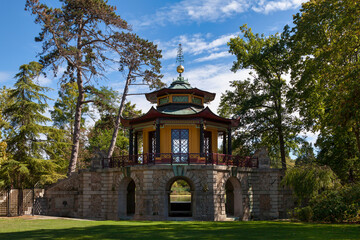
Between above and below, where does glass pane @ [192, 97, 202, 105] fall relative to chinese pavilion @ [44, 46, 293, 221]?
above

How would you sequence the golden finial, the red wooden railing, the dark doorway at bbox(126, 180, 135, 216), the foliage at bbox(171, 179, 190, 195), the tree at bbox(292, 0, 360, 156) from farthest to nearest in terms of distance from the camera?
the foliage at bbox(171, 179, 190, 195), the golden finial, the dark doorway at bbox(126, 180, 135, 216), the red wooden railing, the tree at bbox(292, 0, 360, 156)

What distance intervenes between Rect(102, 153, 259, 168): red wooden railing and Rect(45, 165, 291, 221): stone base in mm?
644

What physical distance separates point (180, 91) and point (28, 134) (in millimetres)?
11903

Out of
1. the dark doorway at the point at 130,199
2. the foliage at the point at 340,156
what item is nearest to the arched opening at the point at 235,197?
the dark doorway at the point at 130,199

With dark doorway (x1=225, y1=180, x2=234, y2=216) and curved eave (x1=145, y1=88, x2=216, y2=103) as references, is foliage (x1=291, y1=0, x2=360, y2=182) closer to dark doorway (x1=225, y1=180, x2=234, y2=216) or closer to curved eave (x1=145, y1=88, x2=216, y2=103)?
curved eave (x1=145, y1=88, x2=216, y2=103)

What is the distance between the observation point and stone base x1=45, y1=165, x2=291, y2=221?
21.5 metres

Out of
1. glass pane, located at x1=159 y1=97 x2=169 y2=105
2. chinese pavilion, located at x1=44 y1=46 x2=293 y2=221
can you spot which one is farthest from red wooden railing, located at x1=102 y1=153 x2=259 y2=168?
glass pane, located at x1=159 y1=97 x2=169 y2=105

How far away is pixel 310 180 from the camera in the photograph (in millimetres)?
21625

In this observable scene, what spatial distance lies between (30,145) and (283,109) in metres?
20.7

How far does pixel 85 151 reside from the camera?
43281 mm

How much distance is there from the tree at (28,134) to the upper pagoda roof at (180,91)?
8.39 meters

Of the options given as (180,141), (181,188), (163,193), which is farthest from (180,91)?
(181,188)

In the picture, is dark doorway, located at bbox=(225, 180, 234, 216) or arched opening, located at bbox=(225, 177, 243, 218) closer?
arched opening, located at bbox=(225, 177, 243, 218)

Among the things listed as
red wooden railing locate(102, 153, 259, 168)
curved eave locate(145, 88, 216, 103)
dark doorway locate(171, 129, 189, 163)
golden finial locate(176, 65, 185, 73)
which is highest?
golden finial locate(176, 65, 185, 73)
